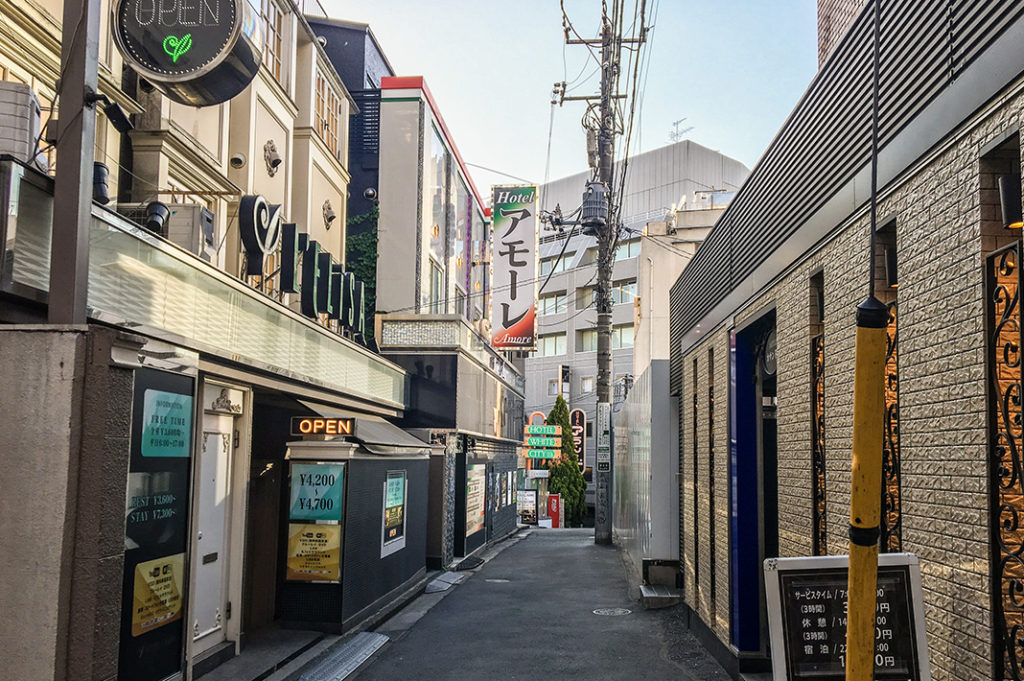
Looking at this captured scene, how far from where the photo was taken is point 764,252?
955 centimetres

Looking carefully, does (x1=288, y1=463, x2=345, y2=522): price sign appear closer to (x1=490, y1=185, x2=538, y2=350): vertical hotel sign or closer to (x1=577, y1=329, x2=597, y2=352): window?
(x1=490, y1=185, x2=538, y2=350): vertical hotel sign

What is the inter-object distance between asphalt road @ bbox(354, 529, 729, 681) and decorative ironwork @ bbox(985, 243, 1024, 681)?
6566mm

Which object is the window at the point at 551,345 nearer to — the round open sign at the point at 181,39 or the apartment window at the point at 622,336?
the apartment window at the point at 622,336

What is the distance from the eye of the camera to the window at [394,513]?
1484cm

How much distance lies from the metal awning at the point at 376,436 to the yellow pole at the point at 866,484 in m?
10.6

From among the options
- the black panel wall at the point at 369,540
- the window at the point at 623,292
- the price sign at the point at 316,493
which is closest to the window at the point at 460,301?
the black panel wall at the point at 369,540

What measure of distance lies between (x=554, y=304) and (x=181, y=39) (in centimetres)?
5321

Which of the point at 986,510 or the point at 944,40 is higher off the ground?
the point at 944,40

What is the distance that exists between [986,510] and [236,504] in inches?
351

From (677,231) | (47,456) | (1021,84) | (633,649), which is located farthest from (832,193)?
(677,231)

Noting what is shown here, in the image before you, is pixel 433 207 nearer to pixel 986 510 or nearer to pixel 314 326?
pixel 314 326

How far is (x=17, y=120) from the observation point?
7.41m

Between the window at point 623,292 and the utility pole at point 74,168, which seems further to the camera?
the window at point 623,292

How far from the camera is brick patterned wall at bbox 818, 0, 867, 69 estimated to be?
10.5 meters
